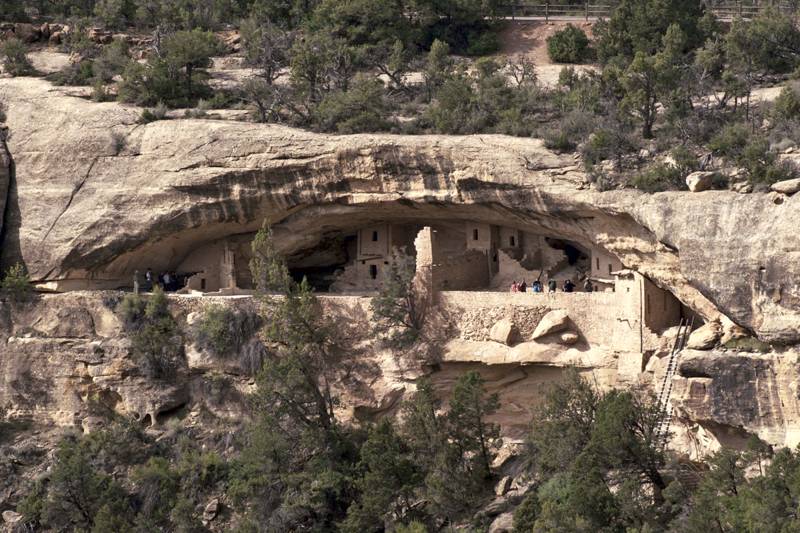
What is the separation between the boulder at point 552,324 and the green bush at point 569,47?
12.5 meters

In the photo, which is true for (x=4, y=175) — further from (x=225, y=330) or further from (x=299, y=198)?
(x=299, y=198)

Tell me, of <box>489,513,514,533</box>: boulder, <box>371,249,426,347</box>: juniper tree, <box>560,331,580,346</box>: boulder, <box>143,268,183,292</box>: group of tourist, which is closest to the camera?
<box>489,513,514,533</box>: boulder

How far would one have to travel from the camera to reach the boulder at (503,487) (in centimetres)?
2919

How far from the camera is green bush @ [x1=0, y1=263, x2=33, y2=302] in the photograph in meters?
34.0

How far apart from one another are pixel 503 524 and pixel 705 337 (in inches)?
191

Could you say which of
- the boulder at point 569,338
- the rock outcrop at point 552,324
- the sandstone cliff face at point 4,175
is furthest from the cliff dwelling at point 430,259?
the sandstone cliff face at point 4,175

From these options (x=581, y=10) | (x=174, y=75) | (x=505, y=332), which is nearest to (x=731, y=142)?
(x=505, y=332)

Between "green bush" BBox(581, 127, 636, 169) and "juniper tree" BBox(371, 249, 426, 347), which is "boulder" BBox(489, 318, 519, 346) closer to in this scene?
"juniper tree" BBox(371, 249, 426, 347)

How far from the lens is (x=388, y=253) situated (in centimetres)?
3428

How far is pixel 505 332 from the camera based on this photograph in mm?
30328

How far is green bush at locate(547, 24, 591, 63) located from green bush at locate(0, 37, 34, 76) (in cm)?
1302

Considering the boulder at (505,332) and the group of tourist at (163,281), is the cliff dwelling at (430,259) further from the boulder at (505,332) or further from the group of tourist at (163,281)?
the boulder at (505,332)

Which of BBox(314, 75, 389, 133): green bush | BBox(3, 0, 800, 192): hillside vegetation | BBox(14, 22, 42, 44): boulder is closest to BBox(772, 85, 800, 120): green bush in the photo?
BBox(3, 0, 800, 192): hillside vegetation

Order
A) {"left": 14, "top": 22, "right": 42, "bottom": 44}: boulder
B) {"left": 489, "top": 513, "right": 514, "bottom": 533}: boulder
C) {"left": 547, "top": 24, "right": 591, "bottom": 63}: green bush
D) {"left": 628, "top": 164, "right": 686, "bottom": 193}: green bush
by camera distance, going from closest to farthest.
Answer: {"left": 489, "top": 513, "right": 514, "bottom": 533}: boulder
{"left": 628, "top": 164, "right": 686, "bottom": 193}: green bush
{"left": 547, "top": 24, "right": 591, "bottom": 63}: green bush
{"left": 14, "top": 22, "right": 42, "bottom": 44}: boulder
